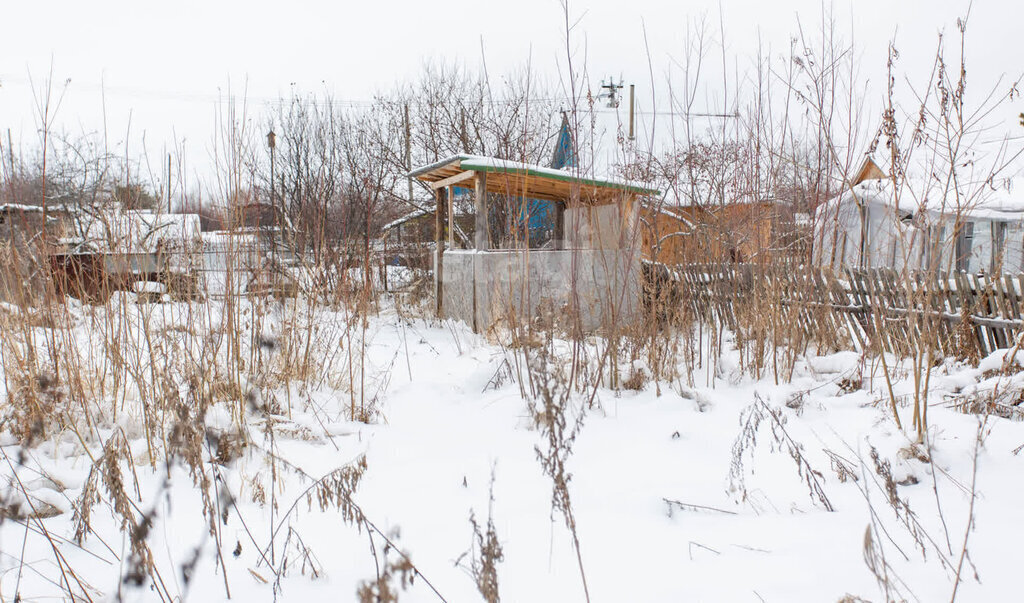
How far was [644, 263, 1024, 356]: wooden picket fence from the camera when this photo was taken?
3.57 m

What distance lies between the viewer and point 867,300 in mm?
4508

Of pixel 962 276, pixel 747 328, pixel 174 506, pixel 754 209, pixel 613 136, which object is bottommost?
pixel 174 506

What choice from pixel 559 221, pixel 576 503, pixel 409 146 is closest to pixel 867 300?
pixel 576 503

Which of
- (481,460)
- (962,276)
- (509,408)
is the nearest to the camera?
(481,460)

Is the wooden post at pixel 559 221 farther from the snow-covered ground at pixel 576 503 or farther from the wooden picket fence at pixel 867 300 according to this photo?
the snow-covered ground at pixel 576 503

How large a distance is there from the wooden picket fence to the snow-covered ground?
0.58 meters

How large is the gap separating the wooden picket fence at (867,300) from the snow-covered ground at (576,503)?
0.58 meters

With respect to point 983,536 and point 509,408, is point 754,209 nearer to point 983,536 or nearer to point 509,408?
point 509,408

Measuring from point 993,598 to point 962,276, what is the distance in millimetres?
3412

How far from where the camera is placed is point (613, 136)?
3609mm

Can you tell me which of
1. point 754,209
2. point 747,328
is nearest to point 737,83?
point 754,209

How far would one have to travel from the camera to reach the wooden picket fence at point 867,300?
11.7ft

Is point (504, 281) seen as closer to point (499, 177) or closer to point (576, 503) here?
point (499, 177)

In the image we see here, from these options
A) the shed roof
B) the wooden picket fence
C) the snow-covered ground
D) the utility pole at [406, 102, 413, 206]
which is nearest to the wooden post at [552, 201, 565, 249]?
the shed roof
